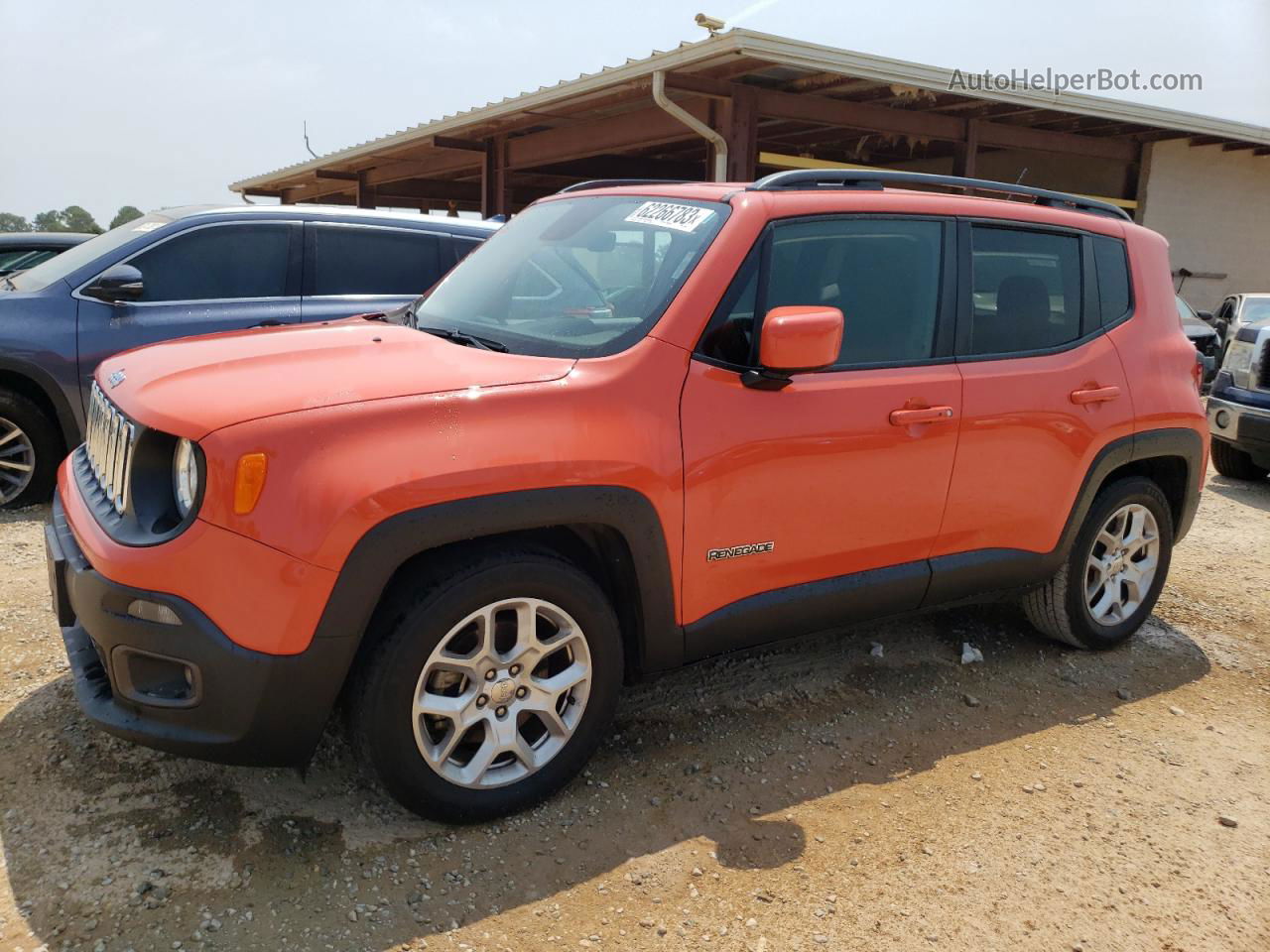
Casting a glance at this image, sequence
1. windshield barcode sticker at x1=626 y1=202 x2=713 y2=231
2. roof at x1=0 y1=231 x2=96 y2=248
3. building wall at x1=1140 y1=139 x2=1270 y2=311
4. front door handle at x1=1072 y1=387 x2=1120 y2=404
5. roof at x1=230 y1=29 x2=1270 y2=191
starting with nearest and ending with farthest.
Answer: windshield barcode sticker at x1=626 y1=202 x2=713 y2=231, front door handle at x1=1072 y1=387 x2=1120 y2=404, roof at x1=0 y1=231 x2=96 y2=248, roof at x1=230 y1=29 x2=1270 y2=191, building wall at x1=1140 y1=139 x2=1270 y2=311

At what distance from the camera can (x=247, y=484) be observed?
2.33m

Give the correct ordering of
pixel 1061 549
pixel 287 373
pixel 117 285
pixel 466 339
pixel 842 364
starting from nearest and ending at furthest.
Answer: pixel 287 373 → pixel 466 339 → pixel 842 364 → pixel 1061 549 → pixel 117 285

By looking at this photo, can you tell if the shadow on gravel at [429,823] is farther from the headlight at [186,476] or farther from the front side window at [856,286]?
the front side window at [856,286]

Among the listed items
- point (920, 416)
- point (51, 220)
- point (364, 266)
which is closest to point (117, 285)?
point (364, 266)

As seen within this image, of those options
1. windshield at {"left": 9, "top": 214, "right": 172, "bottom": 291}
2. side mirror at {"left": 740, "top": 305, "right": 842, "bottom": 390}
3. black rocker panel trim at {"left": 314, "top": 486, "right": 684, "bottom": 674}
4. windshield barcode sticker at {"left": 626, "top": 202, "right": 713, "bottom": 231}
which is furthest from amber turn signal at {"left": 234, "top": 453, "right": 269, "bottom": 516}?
windshield at {"left": 9, "top": 214, "right": 172, "bottom": 291}

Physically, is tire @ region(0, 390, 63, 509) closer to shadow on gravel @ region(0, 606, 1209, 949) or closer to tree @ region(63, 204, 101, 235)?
shadow on gravel @ region(0, 606, 1209, 949)

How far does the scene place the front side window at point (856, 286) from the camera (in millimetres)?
3051

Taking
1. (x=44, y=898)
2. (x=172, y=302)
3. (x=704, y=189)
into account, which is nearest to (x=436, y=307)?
(x=704, y=189)

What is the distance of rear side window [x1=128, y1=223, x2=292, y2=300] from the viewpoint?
5.70 metres

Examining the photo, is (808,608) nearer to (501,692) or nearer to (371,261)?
(501,692)

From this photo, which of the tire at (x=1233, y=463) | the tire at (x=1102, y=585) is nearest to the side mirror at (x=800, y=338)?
Result: the tire at (x=1102, y=585)

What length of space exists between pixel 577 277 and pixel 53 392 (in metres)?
3.75

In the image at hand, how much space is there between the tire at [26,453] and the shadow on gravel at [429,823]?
266 centimetres

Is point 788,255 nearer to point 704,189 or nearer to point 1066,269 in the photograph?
point 704,189
